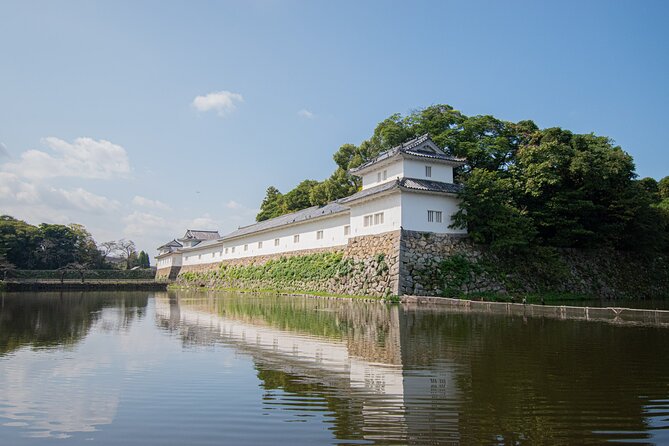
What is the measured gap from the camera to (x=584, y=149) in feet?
101

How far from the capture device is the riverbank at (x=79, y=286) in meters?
41.7

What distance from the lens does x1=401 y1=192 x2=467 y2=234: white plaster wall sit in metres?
24.4

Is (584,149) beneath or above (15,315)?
above

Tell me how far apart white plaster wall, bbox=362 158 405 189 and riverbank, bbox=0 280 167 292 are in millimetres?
30776

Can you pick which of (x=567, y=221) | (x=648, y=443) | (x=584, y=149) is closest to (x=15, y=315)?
(x=648, y=443)

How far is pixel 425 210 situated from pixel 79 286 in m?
36.7

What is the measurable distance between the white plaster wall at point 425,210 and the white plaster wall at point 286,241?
6.05m

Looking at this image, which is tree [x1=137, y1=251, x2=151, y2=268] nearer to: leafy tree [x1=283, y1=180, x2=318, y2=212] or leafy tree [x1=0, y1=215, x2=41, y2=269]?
leafy tree [x1=0, y1=215, x2=41, y2=269]

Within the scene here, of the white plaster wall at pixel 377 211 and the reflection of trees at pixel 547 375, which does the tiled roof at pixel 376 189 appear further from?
the reflection of trees at pixel 547 375

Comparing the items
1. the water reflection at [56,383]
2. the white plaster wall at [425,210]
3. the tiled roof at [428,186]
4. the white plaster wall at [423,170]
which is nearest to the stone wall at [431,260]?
the white plaster wall at [425,210]

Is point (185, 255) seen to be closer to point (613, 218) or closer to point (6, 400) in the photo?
point (613, 218)

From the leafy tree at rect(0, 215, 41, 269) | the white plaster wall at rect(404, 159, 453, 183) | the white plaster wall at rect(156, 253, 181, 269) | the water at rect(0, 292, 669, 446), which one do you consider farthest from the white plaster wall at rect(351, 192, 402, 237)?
the leafy tree at rect(0, 215, 41, 269)

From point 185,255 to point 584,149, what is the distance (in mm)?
47918

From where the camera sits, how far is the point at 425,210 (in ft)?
81.4
